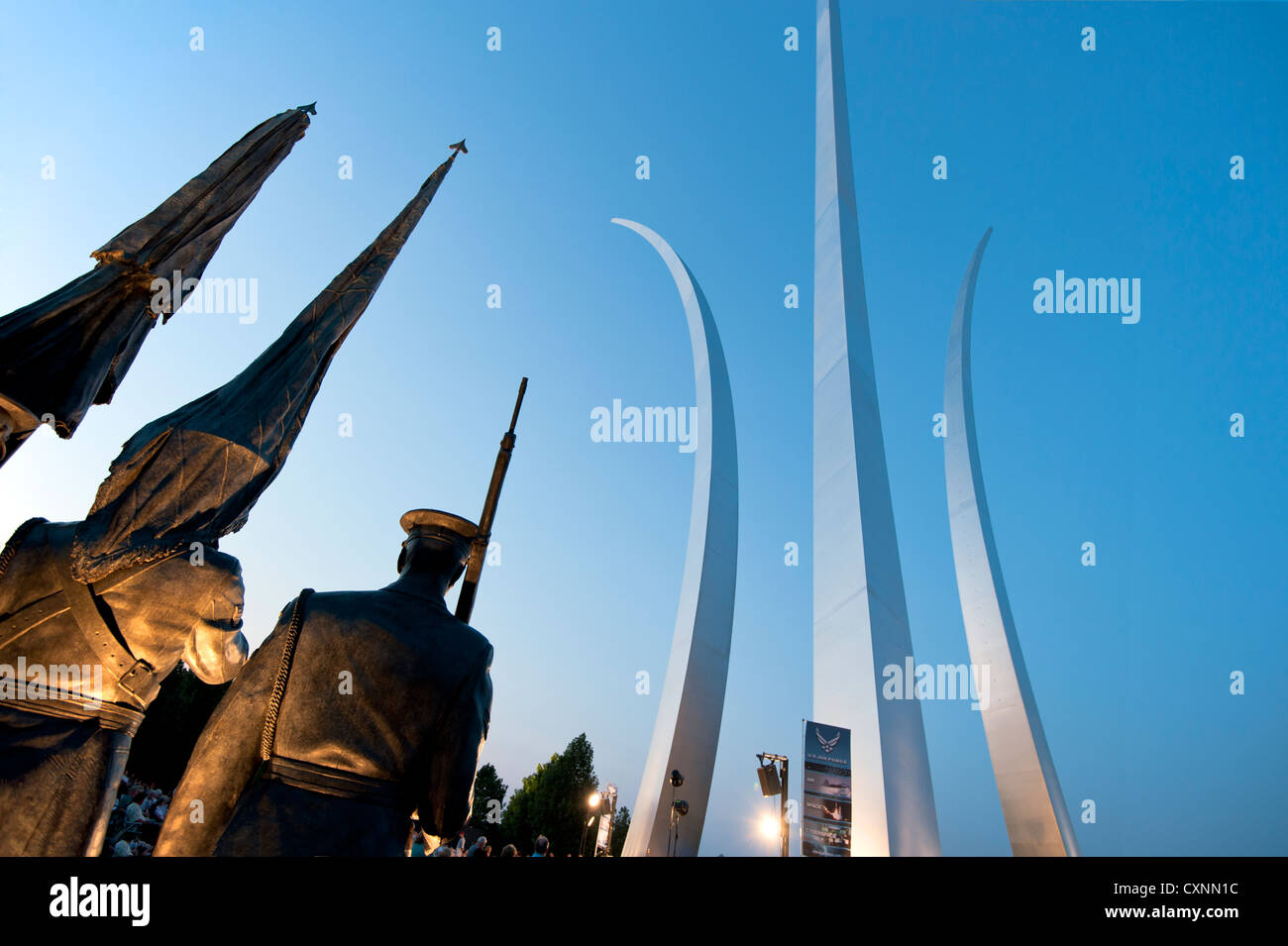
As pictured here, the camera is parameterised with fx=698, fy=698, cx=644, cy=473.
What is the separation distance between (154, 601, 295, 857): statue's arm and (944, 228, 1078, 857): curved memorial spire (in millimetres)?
17614

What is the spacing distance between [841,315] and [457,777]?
16144 millimetres

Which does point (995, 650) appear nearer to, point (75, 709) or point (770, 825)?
point (770, 825)

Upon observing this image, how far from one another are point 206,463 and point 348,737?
4.92ft

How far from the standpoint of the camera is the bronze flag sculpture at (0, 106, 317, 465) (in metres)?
2.81

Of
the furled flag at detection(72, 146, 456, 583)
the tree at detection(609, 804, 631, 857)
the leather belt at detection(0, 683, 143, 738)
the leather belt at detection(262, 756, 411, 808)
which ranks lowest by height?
the tree at detection(609, 804, 631, 857)

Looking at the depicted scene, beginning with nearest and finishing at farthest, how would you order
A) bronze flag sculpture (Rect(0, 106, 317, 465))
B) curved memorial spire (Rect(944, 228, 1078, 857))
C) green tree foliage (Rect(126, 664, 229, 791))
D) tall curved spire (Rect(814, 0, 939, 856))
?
bronze flag sculpture (Rect(0, 106, 317, 465)) → tall curved spire (Rect(814, 0, 939, 856)) → curved memorial spire (Rect(944, 228, 1078, 857)) → green tree foliage (Rect(126, 664, 229, 791))

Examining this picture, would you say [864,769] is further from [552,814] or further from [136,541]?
[552,814]

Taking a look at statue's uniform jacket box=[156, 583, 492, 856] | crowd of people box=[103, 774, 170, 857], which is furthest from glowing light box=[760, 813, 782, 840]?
statue's uniform jacket box=[156, 583, 492, 856]

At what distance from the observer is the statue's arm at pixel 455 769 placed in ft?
6.39

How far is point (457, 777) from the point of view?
77.4 inches

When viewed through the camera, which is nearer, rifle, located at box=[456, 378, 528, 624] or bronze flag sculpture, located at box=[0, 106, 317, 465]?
bronze flag sculpture, located at box=[0, 106, 317, 465]

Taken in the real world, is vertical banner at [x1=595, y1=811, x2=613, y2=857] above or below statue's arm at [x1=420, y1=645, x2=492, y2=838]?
below

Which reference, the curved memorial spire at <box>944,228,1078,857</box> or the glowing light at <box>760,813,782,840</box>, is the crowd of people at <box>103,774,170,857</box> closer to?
the glowing light at <box>760,813,782,840</box>

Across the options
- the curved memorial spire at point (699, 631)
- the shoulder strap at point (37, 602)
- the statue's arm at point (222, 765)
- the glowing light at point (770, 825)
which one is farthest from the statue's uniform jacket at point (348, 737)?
the curved memorial spire at point (699, 631)
